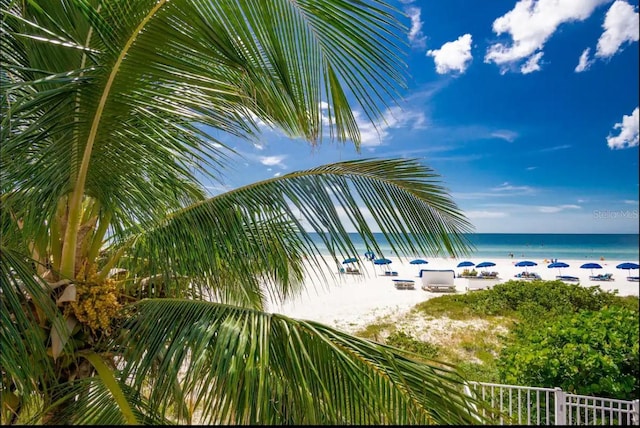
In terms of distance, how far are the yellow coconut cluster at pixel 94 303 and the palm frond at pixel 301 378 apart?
0.47 metres

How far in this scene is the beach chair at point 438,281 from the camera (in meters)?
13.3

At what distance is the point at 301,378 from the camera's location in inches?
47.0

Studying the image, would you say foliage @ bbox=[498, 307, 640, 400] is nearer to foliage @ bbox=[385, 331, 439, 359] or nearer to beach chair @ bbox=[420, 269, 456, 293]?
foliage @ bbox=[385, 331, 439, 359]

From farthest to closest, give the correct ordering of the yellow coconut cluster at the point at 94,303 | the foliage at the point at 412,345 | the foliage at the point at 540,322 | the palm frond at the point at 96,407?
the foliage at the point at 412,345, the foliage at the point at 540,322, the yellow coconut cluster at the point at 94,303, the palm frond at the point at 96,407

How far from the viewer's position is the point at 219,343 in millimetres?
1271

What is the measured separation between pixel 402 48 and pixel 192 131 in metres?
1.24

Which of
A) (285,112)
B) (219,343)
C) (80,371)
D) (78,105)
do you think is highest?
(285,112)

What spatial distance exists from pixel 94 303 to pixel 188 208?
0.66m

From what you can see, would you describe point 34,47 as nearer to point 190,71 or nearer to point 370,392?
point 190,71

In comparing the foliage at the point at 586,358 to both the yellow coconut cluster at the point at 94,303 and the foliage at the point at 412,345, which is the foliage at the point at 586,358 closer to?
the foliage at the point at 412,345

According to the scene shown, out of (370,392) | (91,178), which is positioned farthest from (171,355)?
(91,178)

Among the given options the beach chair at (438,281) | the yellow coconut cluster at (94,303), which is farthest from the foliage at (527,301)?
the yellow coconut cluster at (94,303)

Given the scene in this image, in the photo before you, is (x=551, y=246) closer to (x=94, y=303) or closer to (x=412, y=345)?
(x=412, y=345)

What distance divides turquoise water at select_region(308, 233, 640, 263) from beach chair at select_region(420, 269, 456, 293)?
375 inches
